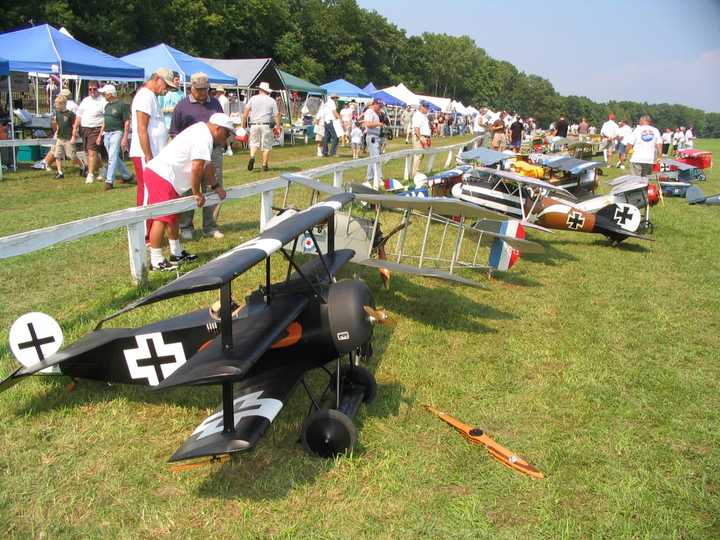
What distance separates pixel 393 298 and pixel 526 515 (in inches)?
150

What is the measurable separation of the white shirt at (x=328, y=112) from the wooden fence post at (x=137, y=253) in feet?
53.1

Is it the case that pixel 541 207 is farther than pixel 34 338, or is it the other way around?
pixel 541 207

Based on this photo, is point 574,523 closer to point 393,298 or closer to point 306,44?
point 393,298

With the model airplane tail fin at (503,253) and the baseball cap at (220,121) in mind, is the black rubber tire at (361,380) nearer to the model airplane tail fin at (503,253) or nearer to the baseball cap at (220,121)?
the baseball cap at (220,121)

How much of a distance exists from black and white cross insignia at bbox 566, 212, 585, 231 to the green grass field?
3.43m

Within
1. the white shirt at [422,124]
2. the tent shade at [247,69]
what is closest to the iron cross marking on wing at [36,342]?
the white shirt at [422,124]

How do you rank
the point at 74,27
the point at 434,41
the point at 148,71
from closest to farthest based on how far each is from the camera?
1. the point at 148,71
2. the point at 74,27
3. the point at 434,41

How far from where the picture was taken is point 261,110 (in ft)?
49.2

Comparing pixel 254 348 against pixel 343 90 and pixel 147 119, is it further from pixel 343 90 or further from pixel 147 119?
pixel 343 90

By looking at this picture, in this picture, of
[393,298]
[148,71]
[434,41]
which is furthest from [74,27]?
[434,41]

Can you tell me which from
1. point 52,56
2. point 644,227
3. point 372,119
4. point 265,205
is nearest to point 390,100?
point 372,119

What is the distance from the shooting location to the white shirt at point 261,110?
1499 cm

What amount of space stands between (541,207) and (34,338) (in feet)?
30.0

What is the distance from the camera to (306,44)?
8262 centimetres
